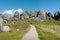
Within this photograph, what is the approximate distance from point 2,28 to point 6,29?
1138 millimetres

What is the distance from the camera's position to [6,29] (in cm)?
4722

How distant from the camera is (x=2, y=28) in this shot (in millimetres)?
47656
